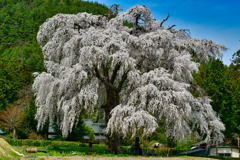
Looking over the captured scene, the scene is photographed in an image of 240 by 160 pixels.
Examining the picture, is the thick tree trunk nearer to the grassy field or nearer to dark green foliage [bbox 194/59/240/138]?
the grassy field

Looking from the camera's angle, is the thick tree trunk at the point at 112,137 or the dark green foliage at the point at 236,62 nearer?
the thick tree trunk at the point at 112,137

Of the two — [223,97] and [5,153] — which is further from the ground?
[223,97]

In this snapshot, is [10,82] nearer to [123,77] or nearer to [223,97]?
[123,77]

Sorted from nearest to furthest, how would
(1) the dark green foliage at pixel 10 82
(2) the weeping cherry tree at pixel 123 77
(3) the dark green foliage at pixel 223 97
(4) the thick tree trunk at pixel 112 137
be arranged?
(2) the weeping cherry tree at pixel 123 77 < (4) the thick tree trunk at pixel 112 137 < (3) the dark green foliage at pixel 223 97 < (1) the dark green foliage at pixel 10 82

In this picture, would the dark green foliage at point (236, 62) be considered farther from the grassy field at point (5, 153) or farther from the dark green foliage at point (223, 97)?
the grassy field at point (5, 153)

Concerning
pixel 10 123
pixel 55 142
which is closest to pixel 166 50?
pixel 55 142

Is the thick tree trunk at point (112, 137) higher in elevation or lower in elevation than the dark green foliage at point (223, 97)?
lower

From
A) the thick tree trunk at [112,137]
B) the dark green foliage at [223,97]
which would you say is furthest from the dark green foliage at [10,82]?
the dark green foliage at [223,97]

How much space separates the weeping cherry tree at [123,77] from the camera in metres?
15.6

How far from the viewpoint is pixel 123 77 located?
17859 millimetres

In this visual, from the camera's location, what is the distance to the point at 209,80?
3991 cm

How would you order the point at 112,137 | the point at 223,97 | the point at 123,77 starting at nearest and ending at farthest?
the point at 123,77 < the point at 112,137 < the point at 223,97

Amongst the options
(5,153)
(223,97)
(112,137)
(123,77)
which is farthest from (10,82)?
(5,153)

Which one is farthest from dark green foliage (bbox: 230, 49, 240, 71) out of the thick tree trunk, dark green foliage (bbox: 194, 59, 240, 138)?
the thick tree trunk
